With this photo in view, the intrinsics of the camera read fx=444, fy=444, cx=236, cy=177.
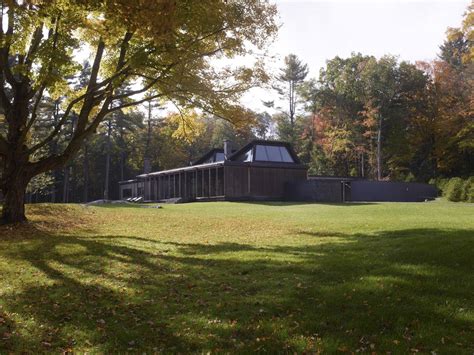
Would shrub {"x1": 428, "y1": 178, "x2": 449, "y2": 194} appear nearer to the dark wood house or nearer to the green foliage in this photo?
the green foliage

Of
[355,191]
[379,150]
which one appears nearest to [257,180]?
[355,191]

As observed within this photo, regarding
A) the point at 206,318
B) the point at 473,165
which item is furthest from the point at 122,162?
the point at 206,318

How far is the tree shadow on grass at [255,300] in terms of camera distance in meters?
5.05

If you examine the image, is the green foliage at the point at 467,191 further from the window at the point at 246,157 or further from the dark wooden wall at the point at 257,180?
the window at the point at 246,157

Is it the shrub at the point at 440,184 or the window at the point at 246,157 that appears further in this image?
the window at the point at 246,157

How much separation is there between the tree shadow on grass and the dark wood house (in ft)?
86.1

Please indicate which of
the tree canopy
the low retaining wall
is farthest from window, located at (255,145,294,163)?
the tree canopy

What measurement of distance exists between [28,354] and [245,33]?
518 inches

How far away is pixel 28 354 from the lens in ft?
15.5

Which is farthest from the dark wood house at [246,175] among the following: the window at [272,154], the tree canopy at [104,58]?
the tree canopy at [104,58]

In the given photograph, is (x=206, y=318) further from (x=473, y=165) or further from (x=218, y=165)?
(x=473, y=165)

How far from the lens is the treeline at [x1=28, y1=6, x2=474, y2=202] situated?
42219 millimetres

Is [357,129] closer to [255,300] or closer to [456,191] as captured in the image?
[456,191]

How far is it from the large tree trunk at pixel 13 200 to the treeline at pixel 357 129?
65.9 feet
